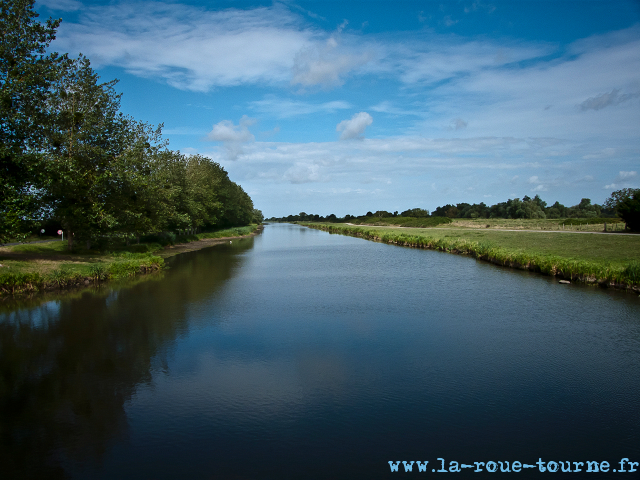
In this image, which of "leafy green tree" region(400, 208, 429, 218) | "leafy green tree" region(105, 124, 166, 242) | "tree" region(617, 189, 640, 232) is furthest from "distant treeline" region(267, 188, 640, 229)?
"leafy green tree" region(105, 124, 166, 242)

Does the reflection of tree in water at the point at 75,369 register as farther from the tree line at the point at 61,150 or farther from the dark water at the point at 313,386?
the tree line at the point at 61,150

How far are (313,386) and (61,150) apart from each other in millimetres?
22740

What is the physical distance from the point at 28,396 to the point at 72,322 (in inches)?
248

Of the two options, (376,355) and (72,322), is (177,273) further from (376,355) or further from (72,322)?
(376,355)

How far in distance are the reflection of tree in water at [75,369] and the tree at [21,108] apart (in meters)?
5.74

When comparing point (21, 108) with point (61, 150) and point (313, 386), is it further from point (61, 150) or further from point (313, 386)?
point (313, 386)

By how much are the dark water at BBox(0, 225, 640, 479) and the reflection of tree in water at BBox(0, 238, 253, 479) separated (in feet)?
0.15

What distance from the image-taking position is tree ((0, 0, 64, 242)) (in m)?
19.5

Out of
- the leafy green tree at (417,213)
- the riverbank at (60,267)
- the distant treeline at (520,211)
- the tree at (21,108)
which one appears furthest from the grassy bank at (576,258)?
the leafy green tree at (417,213)

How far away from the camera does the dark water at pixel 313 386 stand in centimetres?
655

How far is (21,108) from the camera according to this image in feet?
69.2

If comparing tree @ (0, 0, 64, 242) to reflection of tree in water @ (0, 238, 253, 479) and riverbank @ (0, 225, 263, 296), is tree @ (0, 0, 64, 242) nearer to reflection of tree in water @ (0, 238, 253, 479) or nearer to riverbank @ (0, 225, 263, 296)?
riverbank @ (0, 225, 263, 296)

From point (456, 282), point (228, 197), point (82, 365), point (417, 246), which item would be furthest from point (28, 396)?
point (228, 197)

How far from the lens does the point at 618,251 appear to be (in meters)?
26.2
